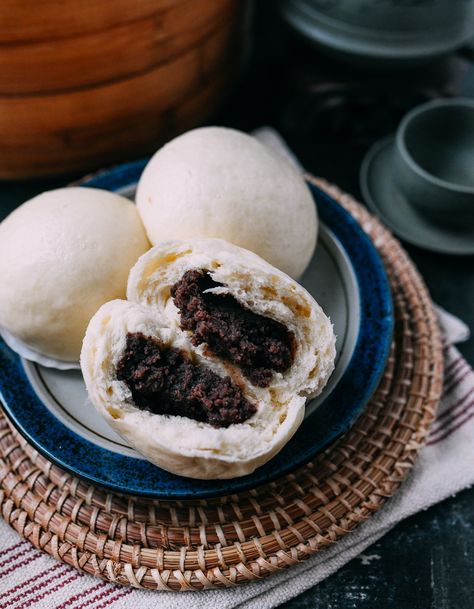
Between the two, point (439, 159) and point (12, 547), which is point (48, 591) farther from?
point (439, 159)

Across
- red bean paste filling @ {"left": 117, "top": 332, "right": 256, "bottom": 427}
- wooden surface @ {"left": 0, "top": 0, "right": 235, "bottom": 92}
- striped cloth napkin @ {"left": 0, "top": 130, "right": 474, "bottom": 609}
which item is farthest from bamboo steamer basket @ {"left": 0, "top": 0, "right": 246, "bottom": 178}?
striped cloth napkin @ {"left": 0, "top": 130, "right": 474, "bottom": 609}

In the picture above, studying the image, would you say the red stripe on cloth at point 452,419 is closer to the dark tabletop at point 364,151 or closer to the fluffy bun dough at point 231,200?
the dark tabletop at point 364,151

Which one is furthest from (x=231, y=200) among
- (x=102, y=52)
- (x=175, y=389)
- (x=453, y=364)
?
(x=453, y=364)

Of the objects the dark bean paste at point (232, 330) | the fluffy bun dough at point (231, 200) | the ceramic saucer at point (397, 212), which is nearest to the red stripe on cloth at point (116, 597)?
the dark bean paste at point (232, 330)

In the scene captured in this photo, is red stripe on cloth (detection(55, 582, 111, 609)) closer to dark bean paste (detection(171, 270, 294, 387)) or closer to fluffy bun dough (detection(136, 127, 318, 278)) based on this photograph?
dark bean paste (detection(171, 270, 294, 387))

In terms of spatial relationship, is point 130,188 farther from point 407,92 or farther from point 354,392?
point 407,92

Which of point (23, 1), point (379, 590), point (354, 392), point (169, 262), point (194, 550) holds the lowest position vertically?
point (379, 590)

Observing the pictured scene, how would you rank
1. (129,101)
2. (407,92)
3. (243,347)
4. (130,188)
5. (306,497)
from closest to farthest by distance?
(243,347), (306,497), (130,188), (129,101), (407,92)

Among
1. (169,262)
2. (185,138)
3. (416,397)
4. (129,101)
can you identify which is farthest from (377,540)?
(129,101)
